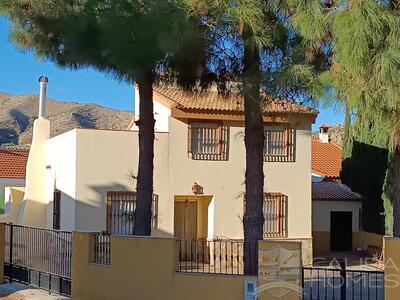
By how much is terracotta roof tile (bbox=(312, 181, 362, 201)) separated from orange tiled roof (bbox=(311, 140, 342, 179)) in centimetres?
355

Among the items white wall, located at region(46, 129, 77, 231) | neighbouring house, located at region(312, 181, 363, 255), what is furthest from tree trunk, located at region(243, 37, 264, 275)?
neighbouring house, located at region(312, 181, 363, 255)

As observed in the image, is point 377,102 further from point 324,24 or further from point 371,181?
point 371,181

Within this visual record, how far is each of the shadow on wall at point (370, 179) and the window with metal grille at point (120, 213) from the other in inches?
377

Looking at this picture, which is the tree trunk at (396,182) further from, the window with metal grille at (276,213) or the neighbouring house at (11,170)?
the neighbouring house at (11,170)

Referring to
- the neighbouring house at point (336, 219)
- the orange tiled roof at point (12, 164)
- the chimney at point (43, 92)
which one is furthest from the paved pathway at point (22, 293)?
the orange tiled roof at point (12, 164)

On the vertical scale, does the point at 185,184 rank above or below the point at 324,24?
below

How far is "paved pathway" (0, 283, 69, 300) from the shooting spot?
1434 centimetres

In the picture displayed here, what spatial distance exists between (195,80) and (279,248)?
4.16 m

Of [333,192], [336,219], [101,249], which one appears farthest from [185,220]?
[101,249]

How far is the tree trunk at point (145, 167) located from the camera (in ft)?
46.0

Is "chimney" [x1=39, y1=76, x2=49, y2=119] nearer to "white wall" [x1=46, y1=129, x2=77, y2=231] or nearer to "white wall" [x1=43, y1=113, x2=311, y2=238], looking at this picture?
"white wall" [x1=46, y1=129, x2=77, y2=231]

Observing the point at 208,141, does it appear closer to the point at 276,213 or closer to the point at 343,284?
the point at 276,213

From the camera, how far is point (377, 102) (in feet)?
30.9

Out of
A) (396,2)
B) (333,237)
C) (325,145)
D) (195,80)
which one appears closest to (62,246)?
(195,80)
